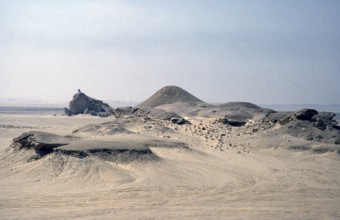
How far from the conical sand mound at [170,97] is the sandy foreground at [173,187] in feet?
68.2

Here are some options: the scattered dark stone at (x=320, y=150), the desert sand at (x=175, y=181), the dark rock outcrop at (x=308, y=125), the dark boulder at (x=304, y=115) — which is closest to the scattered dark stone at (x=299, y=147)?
the desert sand at (x=175, y=181)

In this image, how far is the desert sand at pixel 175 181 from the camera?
9.31 m

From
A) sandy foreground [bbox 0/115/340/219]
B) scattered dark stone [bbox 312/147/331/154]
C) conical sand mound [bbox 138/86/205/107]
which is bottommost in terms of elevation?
sandy foreground [bbox 0/115/340/219]

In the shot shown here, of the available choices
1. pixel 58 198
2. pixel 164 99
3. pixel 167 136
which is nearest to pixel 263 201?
pixel 58 198

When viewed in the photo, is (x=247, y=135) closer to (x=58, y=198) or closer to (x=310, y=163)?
(x=310, y=163)

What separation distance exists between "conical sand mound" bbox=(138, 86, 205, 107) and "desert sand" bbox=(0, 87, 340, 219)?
1857 cm

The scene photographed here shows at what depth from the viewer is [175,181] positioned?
12047 millimetres

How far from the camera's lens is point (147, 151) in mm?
14664

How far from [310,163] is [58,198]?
10.3 m

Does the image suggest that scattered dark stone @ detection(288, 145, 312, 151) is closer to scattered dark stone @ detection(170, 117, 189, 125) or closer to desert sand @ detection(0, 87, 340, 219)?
desert sand @ detection(0, 87, 340, 219)

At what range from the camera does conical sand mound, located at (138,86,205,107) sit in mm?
37938

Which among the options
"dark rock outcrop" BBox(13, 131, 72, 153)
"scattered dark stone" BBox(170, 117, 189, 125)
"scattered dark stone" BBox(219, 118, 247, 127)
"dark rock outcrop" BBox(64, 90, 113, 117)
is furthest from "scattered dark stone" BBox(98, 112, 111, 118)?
"dark rock outcrop" BBox(13, 131, 72, 153)

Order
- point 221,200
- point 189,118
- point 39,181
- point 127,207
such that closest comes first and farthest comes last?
1. point 127,207
2. point 221,200
3. point 39,181
4. point 189,118

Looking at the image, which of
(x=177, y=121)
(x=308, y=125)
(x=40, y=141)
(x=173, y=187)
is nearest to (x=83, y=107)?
(x=177, y=121)
